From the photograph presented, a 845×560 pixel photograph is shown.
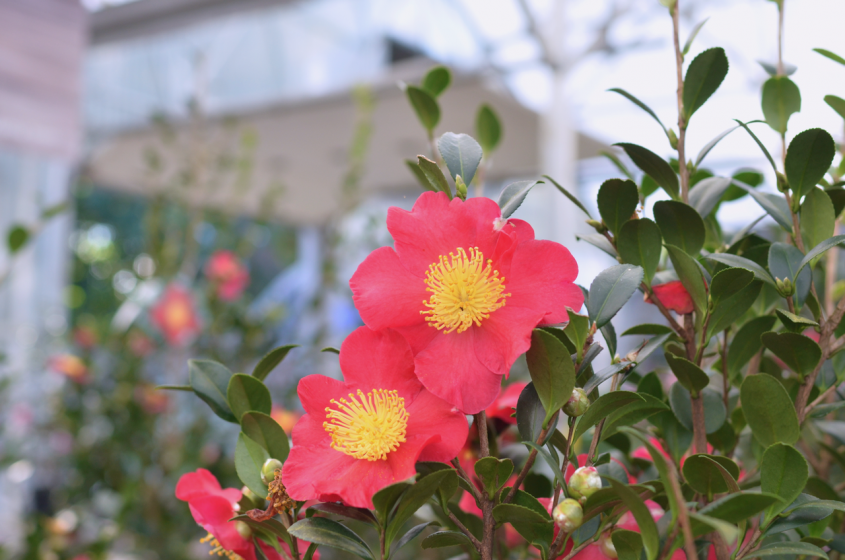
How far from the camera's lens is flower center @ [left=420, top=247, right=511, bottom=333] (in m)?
0.32

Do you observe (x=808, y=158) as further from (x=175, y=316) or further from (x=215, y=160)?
(x=215, y=160)

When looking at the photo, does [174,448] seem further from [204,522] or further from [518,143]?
[518,143]

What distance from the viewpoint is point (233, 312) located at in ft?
7.17

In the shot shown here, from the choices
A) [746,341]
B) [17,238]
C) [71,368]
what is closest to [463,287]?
[746,341]

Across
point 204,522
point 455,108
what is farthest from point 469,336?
point 455,108

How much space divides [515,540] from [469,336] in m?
0.26

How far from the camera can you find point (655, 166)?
0.39 metres

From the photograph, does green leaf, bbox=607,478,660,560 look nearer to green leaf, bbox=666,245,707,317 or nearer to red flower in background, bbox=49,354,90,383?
green leaf, bbox=666,245,707,317

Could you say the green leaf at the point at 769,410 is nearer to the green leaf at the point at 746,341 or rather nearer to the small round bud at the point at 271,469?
the green leaf at the point at 746,341

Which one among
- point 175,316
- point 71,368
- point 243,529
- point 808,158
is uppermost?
point 808,158

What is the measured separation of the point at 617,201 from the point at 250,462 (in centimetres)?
25

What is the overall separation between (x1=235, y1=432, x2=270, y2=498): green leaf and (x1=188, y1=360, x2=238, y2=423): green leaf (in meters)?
0.02

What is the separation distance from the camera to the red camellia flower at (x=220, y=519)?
1.12ft

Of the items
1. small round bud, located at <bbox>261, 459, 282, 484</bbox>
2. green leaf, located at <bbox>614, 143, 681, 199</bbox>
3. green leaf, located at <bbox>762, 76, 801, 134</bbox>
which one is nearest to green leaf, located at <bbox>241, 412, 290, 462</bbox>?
small round bud, located at <bbox>261, 459, 282, 484</bbox>
